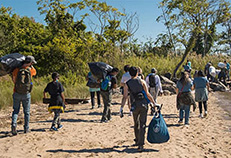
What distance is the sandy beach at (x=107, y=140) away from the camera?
5477 mm

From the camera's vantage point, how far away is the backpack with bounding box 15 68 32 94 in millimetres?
6395

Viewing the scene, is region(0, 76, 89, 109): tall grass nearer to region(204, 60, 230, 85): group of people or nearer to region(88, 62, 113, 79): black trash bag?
region(88, 62, 113, 79): black trash bag

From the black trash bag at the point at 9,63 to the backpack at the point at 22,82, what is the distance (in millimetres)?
174

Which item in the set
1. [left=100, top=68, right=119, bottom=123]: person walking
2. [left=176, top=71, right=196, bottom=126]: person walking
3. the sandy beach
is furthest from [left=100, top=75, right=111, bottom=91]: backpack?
[left=176, top=71, right=196, bottom=126]: person walking

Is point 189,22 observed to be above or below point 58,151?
above

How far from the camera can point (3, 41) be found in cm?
2405

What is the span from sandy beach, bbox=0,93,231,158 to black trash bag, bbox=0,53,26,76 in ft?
5.31

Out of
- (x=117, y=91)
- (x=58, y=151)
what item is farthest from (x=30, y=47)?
(x=58, y=151)

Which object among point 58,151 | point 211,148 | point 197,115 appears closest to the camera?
point 58,151

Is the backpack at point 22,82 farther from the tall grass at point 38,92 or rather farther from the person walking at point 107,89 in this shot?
the tall grass at point 38,92

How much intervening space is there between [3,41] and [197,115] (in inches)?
774

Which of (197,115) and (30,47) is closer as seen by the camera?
(197,115)

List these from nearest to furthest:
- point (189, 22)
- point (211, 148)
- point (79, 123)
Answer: point (211, 148) → point (79, 123) → point (189, 22)

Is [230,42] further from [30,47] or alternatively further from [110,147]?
[110,147]
